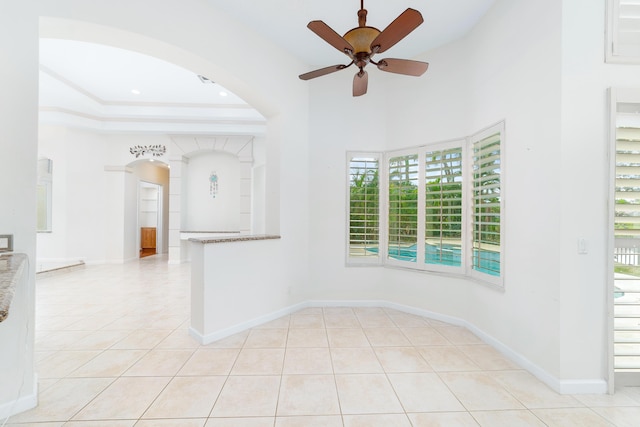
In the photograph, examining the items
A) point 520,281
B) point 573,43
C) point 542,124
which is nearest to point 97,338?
point 520,281

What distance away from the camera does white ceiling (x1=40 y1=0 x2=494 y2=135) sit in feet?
8.90

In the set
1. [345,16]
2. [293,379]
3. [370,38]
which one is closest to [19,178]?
[293,379]

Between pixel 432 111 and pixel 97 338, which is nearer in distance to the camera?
pixel 97 338

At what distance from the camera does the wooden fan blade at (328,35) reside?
178 cm

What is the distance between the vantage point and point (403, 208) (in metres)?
3.53

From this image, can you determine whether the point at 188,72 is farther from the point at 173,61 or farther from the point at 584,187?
the point at 584,187

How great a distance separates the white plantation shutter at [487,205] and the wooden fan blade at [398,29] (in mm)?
1434

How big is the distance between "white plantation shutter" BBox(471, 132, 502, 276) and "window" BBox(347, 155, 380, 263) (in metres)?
1.18

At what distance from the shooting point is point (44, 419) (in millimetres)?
1656

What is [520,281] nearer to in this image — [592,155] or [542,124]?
[592,155]

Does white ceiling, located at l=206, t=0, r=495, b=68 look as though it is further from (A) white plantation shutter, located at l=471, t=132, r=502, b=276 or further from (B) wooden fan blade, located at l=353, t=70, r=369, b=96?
(A) white plantation shutter, located at l=471, t=132, r=502, b=276

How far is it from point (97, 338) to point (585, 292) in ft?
13.7

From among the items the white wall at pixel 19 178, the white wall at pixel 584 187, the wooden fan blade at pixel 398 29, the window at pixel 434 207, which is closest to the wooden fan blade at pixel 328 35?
the wooden fan blade at pixel 398 29

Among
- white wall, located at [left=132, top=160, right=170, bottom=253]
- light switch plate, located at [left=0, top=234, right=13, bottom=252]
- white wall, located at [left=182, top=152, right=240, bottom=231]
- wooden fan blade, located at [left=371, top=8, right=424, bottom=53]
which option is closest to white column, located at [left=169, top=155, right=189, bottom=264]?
white wall, located at [left=182, top=152, right=240, bottom=231]
